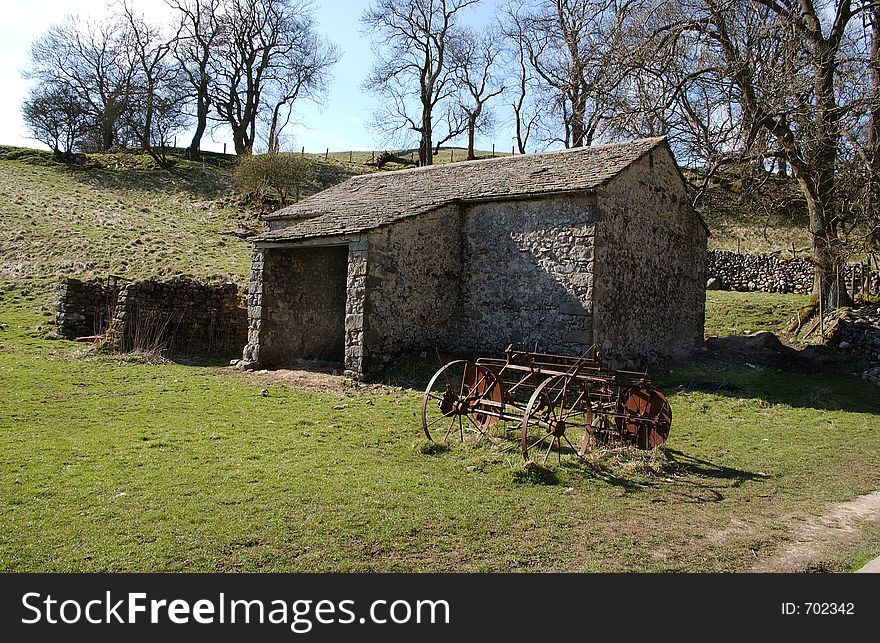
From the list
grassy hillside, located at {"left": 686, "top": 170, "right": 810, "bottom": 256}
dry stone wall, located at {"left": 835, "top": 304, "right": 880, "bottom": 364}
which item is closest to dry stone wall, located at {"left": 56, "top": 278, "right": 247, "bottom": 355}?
dry stone wall, located at {"left": 835, "top": 304, "right": 880, "bottom": 364}

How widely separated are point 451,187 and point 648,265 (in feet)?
17.7

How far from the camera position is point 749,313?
2086 centimetres

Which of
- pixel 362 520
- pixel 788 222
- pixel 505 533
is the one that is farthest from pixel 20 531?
pixel 788 222

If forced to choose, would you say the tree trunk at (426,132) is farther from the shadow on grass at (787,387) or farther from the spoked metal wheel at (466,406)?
the spoked metal wheel at (466,406)

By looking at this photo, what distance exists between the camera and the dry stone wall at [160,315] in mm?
16344

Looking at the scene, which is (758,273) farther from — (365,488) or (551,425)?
(365,488)

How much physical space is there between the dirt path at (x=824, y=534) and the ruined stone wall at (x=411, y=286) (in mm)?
9020

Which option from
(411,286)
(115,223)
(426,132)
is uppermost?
(426,132)

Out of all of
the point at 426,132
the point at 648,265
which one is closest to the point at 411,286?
the point at 648,265

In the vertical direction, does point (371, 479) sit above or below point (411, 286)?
below

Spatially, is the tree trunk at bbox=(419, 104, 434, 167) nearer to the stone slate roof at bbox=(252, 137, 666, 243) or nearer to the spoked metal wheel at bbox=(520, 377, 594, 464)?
the stone slate roof at bbox=(252, 137, 666, 243)

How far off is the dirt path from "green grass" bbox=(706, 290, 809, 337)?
13210 millimetres

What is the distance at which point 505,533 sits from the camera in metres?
5.38

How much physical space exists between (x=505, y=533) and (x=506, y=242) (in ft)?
33.9
